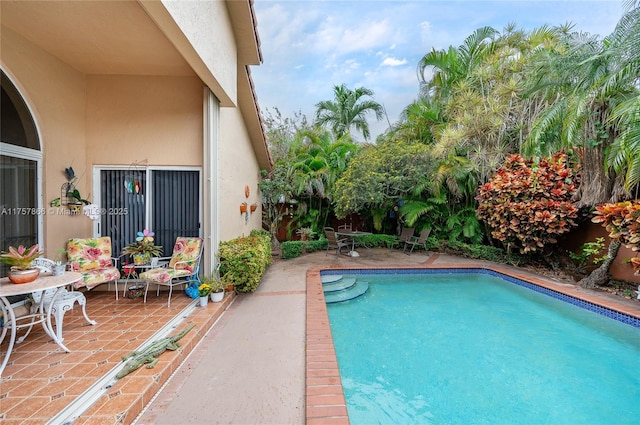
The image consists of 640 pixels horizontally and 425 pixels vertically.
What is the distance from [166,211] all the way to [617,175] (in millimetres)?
10788

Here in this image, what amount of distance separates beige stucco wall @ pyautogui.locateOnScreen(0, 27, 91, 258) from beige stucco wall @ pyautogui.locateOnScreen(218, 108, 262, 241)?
109 inches

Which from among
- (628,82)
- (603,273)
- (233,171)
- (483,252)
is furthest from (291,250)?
(628,82)

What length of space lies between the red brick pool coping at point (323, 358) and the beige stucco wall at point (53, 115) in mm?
4982

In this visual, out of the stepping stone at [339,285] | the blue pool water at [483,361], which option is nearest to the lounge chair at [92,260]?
the blue pool water at [483,361]

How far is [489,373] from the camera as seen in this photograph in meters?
4.02

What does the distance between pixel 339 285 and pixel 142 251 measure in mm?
4684

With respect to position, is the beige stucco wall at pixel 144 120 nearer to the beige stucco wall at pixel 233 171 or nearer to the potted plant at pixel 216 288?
the beige stucco wall at pixel 233 171

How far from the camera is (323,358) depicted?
3566 mm

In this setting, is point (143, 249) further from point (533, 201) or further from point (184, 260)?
point (533, 201)

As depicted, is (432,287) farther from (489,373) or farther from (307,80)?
(307,80)

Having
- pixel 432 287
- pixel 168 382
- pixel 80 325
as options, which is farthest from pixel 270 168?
pixel 168 382

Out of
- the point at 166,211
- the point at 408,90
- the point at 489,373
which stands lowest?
the point at 489,373

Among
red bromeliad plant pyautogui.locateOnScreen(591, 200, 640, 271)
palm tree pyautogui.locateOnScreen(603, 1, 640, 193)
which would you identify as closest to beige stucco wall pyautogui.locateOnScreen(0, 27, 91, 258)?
palm tree pyautogui.locateOnScreen(603, 1, 640, 193)

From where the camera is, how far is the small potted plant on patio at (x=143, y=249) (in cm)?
554
